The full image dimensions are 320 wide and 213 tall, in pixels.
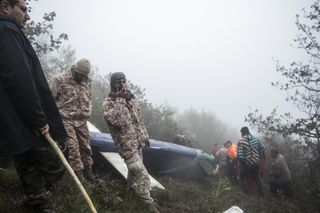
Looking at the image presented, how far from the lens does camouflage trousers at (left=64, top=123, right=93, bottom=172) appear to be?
589 centimetres

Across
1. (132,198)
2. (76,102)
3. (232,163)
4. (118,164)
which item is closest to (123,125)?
(76,102)

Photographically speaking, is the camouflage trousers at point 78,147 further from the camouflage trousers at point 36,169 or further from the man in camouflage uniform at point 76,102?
the camouflage trousers at point 36,169

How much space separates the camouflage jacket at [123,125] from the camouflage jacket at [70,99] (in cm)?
56

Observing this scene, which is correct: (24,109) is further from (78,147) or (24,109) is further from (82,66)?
(82,66)

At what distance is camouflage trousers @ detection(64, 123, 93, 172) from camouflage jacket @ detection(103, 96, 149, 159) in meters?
0.65

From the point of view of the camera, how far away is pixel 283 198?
10.8 m

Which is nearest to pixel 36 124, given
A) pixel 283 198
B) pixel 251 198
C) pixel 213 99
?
pixel 251 198

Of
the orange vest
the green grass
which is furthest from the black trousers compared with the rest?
the orange vest

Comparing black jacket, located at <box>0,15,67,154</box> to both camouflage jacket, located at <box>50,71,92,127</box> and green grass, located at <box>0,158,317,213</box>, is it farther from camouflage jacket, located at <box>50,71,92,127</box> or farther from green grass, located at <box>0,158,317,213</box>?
camouflage jacket, located at <box>50,71,92,127</box>

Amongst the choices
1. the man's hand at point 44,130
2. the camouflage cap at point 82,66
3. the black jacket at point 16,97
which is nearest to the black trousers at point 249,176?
the camouflage cap at point 82,66

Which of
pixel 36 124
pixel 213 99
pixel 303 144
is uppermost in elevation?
pixel 213 99

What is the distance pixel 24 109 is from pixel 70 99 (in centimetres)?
301

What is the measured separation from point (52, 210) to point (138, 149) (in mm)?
2607

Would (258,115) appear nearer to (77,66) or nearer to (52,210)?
(77,66)
